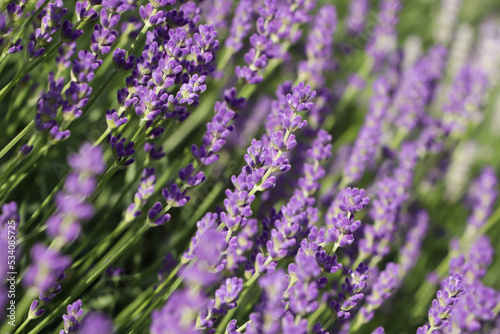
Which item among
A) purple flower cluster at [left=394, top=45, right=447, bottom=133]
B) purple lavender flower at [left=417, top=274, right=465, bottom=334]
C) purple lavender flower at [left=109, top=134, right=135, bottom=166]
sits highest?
purple lavender flower at [left=109, top=134, right=135, bottom=166]

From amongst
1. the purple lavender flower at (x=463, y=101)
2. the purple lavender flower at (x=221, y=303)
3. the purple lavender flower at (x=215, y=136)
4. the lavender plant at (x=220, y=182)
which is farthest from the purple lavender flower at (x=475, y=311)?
the purple lavender flower at (x=463, y=101)

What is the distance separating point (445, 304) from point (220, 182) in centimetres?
86

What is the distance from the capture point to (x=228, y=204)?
1190 mm

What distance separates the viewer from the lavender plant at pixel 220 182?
45.1 inches

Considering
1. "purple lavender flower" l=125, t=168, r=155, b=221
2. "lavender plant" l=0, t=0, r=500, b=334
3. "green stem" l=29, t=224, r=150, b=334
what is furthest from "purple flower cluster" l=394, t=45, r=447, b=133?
"green stem" l=29, t=224, r=150, b=334

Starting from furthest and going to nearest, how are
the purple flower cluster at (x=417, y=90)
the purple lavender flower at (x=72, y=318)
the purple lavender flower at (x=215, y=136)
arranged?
the purple flower cluster at (x=417, y=90), the purple lavender flower at (x=215, y=136), the purple lavender flower at (x=72, y=318)

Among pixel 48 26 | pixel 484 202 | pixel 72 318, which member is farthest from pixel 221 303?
pixel 484 202

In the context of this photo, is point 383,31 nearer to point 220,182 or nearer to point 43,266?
point 220,182

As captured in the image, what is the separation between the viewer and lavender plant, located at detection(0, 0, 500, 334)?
45.1 inches

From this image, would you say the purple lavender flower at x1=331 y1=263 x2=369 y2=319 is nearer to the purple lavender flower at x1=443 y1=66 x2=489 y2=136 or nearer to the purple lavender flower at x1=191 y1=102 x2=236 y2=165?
the purple lavender flower at x1=191 y1=102 x2=236 y2=165

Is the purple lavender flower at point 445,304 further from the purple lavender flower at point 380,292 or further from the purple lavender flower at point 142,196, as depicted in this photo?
the purple lavender flower at point 142,196

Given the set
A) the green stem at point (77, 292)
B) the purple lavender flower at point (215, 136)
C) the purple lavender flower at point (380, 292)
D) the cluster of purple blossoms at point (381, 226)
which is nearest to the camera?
the green stem at point (77, 292)

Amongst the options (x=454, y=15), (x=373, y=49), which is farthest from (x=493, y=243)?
(x=454, y=15)

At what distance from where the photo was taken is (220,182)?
1774 millimetres
